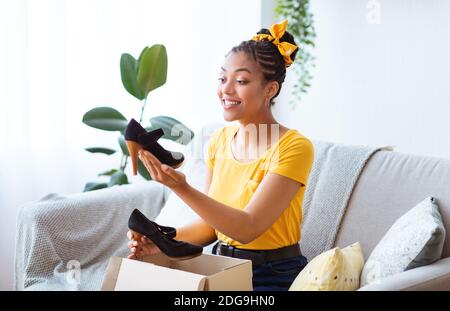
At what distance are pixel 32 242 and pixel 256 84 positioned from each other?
31.9 inches

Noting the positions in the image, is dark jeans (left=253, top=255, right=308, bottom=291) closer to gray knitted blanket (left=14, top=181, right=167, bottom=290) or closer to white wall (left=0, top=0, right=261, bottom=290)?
gray knitted blanket (left=14, top=181, right=167, bottom=290)

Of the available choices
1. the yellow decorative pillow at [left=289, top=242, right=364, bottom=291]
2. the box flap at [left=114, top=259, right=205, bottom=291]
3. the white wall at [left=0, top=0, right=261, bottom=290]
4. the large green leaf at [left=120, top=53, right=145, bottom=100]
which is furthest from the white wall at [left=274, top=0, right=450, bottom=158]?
the box flap at [left=114, top=259, right=205, bottom=291]

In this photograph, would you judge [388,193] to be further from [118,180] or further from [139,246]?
[118,180]

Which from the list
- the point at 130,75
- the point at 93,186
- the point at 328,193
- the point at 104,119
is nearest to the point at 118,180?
the point at 93,186

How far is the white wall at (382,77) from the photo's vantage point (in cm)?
265

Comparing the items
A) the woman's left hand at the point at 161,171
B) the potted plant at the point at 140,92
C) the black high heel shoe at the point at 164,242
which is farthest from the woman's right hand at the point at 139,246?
the potted plant at the point at 140,92

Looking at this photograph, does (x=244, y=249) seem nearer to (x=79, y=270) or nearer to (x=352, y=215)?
(x=352, y=215)

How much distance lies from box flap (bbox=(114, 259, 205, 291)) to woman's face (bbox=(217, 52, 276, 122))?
20.1 inches

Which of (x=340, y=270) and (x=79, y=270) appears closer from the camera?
(x=340, y=270)

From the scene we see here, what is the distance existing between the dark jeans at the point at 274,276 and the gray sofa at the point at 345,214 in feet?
0.91

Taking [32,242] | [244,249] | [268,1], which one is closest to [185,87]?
[268,1]

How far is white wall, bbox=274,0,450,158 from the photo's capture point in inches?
104

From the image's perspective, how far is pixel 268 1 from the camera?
3197 millimetres
